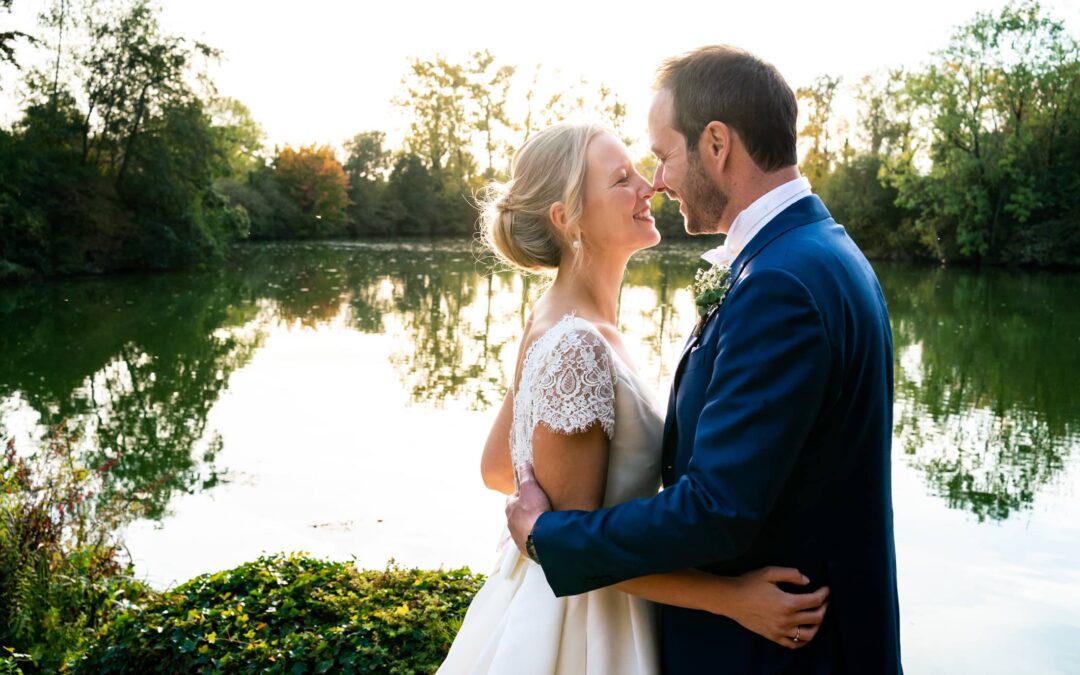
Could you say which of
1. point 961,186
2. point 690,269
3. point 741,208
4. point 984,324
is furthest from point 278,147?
point 741,208

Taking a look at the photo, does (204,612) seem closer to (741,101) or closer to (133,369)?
(741,101)

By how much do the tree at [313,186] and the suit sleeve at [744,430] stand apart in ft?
161

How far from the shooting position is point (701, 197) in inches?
76.0

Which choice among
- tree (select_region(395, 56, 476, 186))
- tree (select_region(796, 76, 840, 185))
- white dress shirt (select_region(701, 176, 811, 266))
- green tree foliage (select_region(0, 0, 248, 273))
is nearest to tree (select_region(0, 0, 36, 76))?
green tree foliage (select_region(0, 0, 248, 273))

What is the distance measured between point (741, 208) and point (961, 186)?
124 ft

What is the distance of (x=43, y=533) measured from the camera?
511 cm

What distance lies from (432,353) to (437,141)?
3960 cm

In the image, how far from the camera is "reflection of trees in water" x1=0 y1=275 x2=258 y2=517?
8.92 m

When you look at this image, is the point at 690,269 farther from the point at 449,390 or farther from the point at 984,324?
the point at 449,390

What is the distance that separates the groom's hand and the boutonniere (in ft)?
1.66

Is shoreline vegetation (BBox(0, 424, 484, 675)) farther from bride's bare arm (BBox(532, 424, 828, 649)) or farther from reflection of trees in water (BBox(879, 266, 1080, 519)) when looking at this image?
reflection of trees in water (BBox(879, 266, 1080, 519))

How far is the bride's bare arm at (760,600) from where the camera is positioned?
5.60 ft

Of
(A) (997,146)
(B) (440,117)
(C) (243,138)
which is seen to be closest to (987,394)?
(A) (997,146)

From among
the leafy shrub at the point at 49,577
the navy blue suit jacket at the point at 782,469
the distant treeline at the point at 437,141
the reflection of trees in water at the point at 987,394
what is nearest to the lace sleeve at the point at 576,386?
the navy blue suit jacket at the point at 782,469
